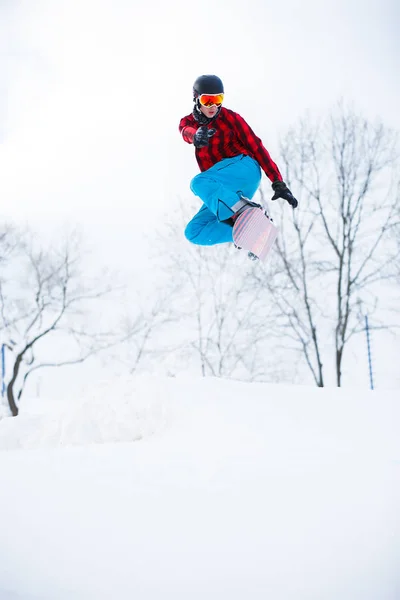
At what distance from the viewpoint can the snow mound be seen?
3598 mm

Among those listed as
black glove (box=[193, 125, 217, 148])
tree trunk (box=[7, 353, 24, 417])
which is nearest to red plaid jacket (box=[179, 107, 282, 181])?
black glove (box=[193, 125, 217, 148])

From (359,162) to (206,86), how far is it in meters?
10.3

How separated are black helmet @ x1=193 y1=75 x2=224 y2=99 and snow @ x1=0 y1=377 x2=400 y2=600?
216 cm

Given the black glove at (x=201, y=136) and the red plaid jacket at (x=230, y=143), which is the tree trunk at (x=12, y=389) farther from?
the black glove at (x=201, y=136)

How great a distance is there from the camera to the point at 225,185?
3.15 meters

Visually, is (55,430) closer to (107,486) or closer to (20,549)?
(107,486)

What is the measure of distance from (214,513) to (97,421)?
6.73 feet

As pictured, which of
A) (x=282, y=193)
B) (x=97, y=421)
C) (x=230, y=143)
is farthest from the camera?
(x=97, y=421)

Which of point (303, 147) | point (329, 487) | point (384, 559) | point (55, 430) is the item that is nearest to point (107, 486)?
point (329, 487)

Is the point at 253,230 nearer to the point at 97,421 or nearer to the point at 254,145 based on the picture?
the point at 254,145

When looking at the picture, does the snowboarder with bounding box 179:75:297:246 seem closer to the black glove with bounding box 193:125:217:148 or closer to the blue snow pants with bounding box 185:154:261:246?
the blue snow pants with bounding box 185:154:261:246

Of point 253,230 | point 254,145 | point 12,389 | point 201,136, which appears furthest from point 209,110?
point 12,389

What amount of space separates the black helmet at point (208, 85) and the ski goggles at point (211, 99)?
0.02 m

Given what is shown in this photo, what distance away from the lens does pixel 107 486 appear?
2178 millimetres
